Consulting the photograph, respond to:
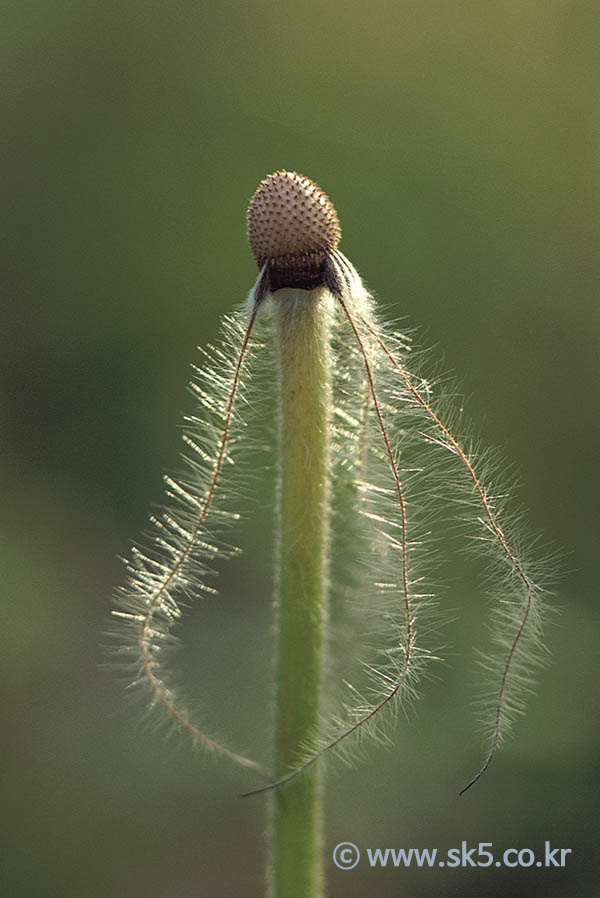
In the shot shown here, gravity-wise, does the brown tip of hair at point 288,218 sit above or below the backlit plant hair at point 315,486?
above

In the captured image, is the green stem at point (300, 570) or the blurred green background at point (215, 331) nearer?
the green stem at point (300, 570)

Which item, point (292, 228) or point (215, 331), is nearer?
point (292, 228)

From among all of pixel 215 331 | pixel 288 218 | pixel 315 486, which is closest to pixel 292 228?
pixel 288 218

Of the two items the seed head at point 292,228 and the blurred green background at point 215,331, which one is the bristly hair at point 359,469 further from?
the blurred green background at point 215,331

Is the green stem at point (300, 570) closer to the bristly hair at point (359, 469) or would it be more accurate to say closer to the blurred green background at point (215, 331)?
the bristly hair at point (359, 469)

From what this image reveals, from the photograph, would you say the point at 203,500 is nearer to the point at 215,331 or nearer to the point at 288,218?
the point at 288,218

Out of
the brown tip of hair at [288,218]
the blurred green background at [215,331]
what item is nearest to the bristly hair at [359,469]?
the brown tip of hair at [288,218]

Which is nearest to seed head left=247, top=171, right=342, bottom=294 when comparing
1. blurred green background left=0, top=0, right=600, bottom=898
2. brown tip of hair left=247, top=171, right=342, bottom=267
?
brown tip of hair left=247, top=171, right=342, bottom=267

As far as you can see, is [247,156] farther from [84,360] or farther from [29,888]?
[29,888]
